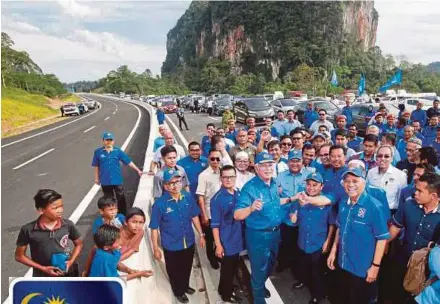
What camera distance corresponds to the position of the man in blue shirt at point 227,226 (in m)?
4.05

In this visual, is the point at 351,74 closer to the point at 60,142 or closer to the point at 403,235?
the point at 60,142

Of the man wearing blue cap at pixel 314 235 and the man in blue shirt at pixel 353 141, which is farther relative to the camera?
the man in blue shirt at pixel 353 141

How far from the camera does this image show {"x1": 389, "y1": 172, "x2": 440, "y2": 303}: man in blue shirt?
3.32 m

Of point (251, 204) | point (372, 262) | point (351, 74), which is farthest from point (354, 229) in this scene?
point (351, 74)

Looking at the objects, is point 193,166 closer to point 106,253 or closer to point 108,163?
point 108,163

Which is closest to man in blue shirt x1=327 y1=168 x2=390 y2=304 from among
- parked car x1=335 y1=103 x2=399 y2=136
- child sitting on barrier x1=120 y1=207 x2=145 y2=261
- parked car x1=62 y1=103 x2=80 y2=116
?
child sitting on barrier x1=120 y1=207 x2=145 y2=261

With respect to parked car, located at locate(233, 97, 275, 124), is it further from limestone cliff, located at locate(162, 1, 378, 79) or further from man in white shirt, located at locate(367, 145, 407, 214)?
limestone cliff, located at locate(162, 1, 378, 79)

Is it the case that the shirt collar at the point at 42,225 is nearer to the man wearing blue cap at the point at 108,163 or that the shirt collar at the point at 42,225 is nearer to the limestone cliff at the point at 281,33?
the man wearing blue cap at the point at 108,163

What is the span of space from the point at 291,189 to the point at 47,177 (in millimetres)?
8875

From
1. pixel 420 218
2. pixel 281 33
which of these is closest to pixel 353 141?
pixel 420 218

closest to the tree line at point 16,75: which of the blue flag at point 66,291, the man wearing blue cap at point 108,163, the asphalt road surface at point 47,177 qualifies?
the asphalt road surface at point 47,177

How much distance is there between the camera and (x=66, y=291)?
4.62 ft

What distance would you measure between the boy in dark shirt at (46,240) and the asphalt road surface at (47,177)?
69.3 inches

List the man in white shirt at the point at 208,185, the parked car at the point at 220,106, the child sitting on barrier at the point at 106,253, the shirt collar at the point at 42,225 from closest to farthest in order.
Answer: the child sitting on barrier at the point at 106,253
the shirt collar at the point at 42,225
the man in white shirt at the point at 208,185
the parked car at the point at 220,106
